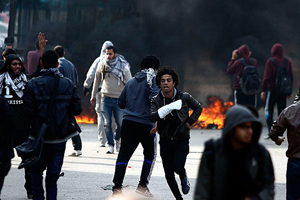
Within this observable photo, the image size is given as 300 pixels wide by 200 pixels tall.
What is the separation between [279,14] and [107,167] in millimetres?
7708

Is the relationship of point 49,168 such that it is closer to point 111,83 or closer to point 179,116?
point 179,116

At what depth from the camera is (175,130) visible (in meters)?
7.33

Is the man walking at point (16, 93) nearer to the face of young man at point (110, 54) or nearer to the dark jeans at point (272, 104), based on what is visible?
the face of young man at point (110, 54)

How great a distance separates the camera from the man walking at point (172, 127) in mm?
7320

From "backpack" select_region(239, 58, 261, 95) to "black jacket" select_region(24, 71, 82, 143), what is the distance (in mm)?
8011

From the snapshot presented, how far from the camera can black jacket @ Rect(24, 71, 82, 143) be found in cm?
670

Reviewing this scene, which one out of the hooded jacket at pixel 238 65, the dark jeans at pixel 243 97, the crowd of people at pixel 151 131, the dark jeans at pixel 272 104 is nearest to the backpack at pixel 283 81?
the dark jeans at pixel 272 104

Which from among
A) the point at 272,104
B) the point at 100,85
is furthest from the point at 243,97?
the point at 100,85

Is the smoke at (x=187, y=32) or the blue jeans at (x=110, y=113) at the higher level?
the smoke at (x=187, y=32)

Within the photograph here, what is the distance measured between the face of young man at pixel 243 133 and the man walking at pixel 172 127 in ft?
10.1

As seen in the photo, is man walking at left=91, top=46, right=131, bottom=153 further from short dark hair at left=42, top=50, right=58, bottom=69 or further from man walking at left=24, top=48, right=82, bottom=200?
man walking at left=24, top=48, right=82, bottom=200

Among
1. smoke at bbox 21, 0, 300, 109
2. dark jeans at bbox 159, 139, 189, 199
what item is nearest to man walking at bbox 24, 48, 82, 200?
dark jeans at bbox 159, 139, 189, 199

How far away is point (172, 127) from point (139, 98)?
95 centimetres

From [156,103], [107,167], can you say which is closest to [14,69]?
[156,103]
